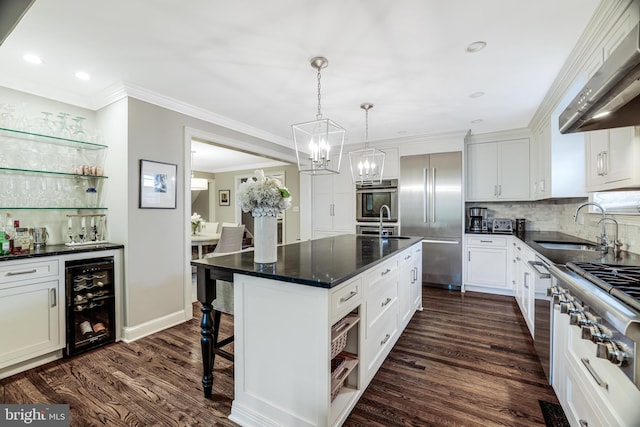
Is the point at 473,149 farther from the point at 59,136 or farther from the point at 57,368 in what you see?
the point at 57,368

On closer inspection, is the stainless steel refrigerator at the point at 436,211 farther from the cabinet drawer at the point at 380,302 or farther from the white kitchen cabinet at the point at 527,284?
the cabinet drawer at the point at 380,302

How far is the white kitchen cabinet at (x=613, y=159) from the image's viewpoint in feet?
4.91

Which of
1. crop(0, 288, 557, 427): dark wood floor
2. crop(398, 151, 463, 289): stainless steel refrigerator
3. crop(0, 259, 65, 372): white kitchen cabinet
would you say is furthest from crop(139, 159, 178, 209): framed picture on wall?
crop(398, 151, 463, 289): stainless steel refrigerator

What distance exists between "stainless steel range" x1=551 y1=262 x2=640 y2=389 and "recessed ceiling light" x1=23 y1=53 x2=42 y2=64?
3.72m

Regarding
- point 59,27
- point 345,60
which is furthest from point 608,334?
point 59,27

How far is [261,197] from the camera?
169 cm

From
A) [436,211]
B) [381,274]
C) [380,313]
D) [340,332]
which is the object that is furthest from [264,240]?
[436,211]

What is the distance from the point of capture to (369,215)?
5012 mm

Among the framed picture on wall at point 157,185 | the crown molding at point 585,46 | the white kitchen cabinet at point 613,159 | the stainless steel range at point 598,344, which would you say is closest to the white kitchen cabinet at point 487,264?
the crown molding at point 585,46

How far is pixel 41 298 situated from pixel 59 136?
5.04ft

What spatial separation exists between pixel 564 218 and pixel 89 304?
563 centimetres

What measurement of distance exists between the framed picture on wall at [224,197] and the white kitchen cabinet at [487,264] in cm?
625

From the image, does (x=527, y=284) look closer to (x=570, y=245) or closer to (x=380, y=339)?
(x=570, y=245)

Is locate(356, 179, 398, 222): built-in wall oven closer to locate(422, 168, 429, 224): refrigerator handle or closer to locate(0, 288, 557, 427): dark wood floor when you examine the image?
locate(422, 168, 429, 224): refrigerator handle
